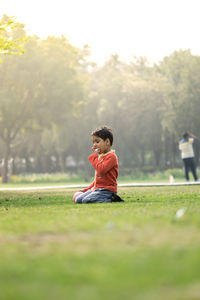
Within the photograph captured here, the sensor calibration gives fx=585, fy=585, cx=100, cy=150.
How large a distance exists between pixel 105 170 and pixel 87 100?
4062cm

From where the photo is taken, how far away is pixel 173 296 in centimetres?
298

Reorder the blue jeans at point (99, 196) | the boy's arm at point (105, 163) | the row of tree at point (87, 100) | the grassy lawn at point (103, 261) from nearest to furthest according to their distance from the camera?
the grassy lawn at point (103, 261), the boy's arm at point (105, 163), the blue jeans at point (99, 196), the row of tree at point (87, 100)

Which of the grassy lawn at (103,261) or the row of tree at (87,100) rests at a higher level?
the row of tree at (87,100)

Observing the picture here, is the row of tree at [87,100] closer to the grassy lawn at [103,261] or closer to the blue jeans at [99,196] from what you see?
the blue jeans at [99,196]

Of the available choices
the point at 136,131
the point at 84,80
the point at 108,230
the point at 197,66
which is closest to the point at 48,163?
the point at 136,131

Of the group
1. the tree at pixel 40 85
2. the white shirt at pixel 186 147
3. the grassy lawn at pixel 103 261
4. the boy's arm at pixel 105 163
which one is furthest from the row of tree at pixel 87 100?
the grassy lawn at pixel 103 261

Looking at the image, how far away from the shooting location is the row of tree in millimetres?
44500

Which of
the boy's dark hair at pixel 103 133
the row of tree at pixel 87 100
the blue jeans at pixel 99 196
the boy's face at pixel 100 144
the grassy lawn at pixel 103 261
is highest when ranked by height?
the row of tree at pixel 87 100

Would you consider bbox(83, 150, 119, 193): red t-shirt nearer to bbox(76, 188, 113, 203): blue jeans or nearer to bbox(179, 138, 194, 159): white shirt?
bbox(76, 188, 113, 203): blue jeans

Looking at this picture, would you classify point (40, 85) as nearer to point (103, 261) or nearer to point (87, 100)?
point (87, 100)

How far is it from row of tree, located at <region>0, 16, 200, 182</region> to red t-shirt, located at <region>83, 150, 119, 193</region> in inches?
1118

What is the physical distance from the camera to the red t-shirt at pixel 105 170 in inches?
433

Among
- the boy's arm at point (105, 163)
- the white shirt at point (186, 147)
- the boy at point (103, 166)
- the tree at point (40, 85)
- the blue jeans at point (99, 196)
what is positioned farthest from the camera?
the tree at point (40, 85)

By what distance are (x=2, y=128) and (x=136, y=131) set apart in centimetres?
1391
